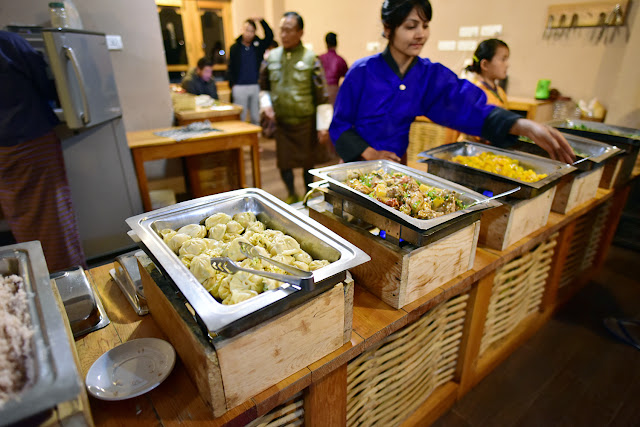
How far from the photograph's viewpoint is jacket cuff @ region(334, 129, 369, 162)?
1.89 m

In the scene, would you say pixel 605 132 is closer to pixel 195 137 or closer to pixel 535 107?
pixel 535 107

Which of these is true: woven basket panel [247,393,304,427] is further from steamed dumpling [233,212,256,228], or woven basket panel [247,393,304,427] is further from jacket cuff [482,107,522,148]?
jacket cuff [482,107,522,148]

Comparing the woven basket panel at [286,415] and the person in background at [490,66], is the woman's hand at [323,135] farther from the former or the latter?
the woven basket panel at [286,415]

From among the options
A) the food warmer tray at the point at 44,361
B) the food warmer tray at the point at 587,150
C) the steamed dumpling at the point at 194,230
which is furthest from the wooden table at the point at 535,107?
the food warmer tray at the point at 44,361

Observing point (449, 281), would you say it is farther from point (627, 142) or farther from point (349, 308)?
point (627, 142)

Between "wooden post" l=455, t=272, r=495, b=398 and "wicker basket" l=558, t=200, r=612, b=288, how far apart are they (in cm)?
105

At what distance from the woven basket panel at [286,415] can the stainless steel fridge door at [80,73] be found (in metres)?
2.05

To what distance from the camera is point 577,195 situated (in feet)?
6.05

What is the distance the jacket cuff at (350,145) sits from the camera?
189cm

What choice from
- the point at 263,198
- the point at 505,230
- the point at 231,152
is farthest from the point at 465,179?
the point at 231,152

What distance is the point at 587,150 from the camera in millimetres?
1951

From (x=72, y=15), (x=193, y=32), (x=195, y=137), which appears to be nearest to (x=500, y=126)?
(x=195, y=137)

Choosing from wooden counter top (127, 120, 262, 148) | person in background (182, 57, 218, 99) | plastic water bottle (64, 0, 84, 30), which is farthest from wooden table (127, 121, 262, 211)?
person in background (182, 57, 218, 99)

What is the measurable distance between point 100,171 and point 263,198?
2.38 metres
